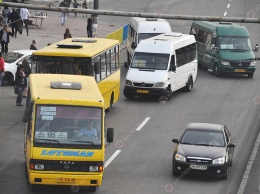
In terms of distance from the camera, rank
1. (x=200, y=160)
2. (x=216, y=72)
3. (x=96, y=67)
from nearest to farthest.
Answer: (x=200, y=160) < (x=96, y=67) < (x=216, y=72)

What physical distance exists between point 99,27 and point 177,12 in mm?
7984

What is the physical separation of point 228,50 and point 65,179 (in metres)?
25.3

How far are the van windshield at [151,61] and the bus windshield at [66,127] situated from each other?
639 inches

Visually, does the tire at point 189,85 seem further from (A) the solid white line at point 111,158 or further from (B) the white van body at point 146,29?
(A) the solid white line at point 111,158

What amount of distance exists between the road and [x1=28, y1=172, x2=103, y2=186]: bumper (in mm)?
1203

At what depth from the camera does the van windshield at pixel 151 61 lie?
41.1 m

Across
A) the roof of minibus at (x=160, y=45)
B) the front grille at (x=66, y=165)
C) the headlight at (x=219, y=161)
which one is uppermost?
the front grille at (x=66, y=165)

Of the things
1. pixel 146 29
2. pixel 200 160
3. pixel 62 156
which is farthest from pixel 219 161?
pixel 146 29

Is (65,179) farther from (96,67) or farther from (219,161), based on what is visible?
(96,67)

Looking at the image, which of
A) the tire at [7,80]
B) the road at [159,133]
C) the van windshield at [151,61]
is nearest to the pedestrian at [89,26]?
the road at [159,133]

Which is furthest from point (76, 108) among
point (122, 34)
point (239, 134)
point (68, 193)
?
point (122, 34)

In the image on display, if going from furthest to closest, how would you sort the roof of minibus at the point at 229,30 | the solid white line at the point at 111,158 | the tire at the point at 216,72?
the roof of minibus at the point at 229,30 < the tire at the point at 216,72 < the solid white line at the point at 111,158

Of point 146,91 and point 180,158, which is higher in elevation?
point 180,158

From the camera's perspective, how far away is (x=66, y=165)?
2427cm
